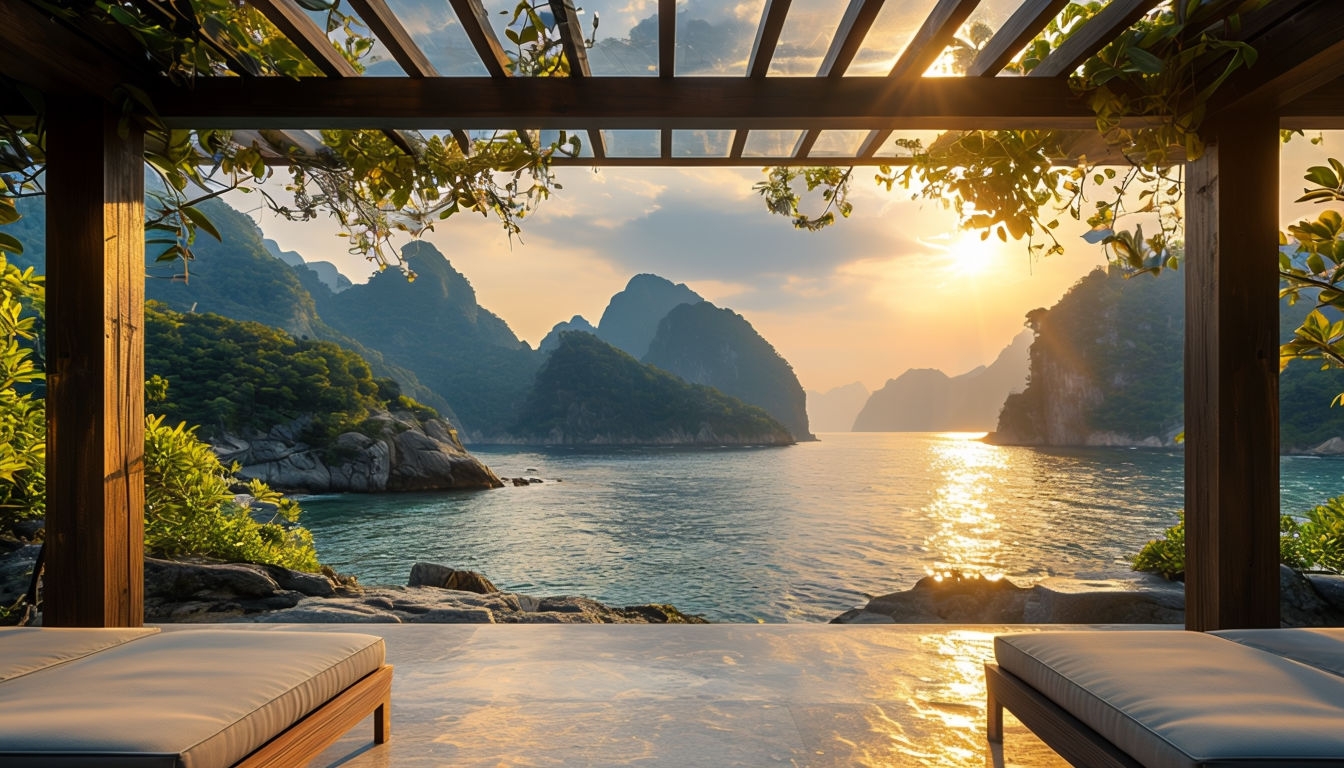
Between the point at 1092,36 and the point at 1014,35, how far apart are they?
0.22 meters

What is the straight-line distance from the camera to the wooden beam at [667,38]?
1.81m

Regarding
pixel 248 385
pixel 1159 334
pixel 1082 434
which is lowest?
pixel 1082 434

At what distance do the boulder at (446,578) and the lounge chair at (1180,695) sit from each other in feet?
21.2

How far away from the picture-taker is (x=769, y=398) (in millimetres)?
84625

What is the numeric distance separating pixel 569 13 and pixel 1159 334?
5909 cm

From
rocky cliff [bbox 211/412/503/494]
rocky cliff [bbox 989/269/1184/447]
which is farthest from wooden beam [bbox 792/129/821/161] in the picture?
rocky cliff [bbox 989/269/1184/447]

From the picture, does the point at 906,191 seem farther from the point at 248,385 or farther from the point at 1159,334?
the point at 1159,334

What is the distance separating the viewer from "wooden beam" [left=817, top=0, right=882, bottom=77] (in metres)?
1.80

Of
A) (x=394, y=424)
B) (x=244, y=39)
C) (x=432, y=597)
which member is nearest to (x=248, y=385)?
(x=394, y=424)

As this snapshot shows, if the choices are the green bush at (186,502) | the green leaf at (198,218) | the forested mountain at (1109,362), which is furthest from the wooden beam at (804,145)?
the forested mountain at (1109,362)

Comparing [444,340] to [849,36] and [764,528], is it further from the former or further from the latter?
[849,36]

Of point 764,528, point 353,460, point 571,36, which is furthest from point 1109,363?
point 571,36

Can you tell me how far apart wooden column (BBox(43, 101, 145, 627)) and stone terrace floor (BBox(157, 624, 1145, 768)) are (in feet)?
2.89

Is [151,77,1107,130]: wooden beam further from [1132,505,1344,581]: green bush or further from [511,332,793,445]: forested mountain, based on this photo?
[511,332,793,445]: forested mountain
